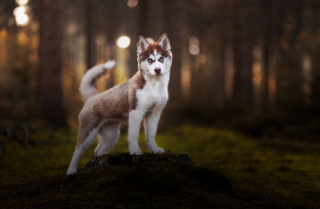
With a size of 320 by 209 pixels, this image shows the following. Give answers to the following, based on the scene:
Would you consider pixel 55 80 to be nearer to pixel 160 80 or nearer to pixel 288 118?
pixel 160 80

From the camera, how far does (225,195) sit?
13.7 feet

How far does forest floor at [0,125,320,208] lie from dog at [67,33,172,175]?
23.5 inches

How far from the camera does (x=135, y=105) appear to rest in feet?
15.1

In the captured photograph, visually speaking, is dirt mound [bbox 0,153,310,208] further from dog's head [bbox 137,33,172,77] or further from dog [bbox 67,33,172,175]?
→ dog's head [bbox 137,33,172,77]

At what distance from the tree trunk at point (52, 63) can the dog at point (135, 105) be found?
738 centimetres

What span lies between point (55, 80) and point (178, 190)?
957cm

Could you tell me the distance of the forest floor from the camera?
3967mm

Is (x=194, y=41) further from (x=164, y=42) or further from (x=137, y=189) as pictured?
(x=137, y=189)

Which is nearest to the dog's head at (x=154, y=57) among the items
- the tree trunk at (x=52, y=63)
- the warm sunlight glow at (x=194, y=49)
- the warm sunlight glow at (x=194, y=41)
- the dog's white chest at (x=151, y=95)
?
the dog's white chest at (x=151, y=95)

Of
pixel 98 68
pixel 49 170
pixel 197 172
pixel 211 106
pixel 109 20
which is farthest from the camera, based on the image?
pixel 109 20

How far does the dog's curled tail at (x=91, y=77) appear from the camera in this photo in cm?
535

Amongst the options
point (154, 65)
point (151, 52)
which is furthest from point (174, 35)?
point (154, 65)

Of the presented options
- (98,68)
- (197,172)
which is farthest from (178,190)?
(98,68)

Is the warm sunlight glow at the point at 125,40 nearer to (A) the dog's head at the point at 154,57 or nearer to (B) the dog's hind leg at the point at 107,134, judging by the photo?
(B) the dog's hind leg at the point at 107,134
